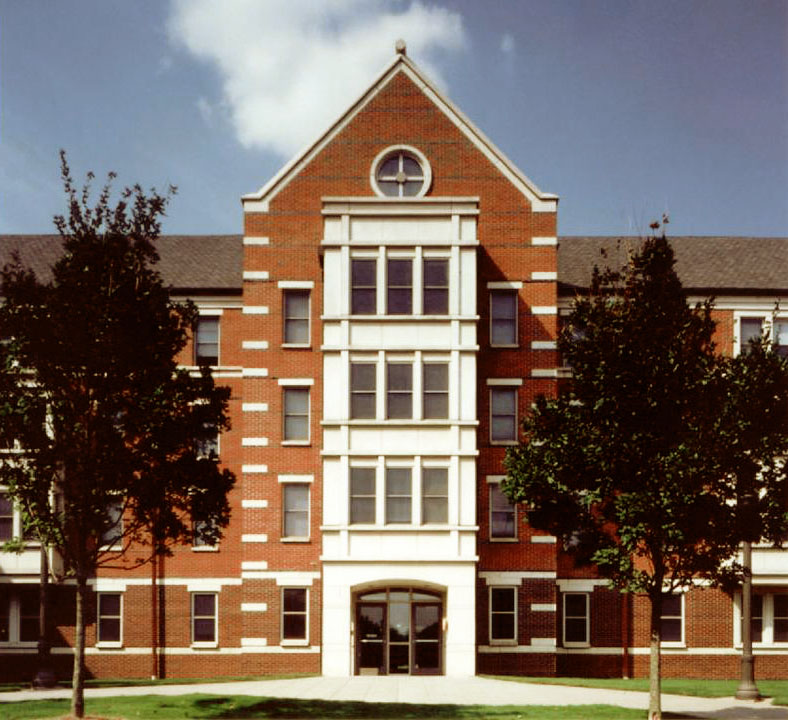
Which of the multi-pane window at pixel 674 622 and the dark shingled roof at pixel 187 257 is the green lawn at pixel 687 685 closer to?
the multi-pane window at pixel 674 622

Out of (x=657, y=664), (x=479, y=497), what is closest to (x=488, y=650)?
(x=479, y=497)

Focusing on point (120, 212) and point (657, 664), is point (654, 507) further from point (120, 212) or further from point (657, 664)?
point (120, 212)

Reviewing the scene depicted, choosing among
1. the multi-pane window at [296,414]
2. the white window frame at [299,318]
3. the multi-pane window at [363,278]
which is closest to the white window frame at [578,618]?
the multi-pane window at [296,414]

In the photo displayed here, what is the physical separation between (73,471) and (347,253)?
1401cm

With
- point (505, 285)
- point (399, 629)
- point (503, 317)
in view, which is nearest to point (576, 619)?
point (399, 629)

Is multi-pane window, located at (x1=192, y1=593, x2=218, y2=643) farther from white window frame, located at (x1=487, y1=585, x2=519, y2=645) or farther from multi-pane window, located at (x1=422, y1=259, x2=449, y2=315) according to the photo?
multi-pane window, located at (x1=422, y1=259, x2=449, y2=315)

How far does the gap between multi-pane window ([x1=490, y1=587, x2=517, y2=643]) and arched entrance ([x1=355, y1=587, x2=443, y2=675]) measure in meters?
1.92

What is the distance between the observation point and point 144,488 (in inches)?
910

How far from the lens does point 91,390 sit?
23188 millimetres

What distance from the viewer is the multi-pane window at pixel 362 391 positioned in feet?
114

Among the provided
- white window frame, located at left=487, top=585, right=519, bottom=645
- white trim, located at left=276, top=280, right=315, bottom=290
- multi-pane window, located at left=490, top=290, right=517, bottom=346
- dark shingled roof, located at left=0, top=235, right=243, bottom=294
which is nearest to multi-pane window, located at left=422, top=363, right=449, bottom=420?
multi-pane window, located at left=490, top=290, right=517, bottom=346

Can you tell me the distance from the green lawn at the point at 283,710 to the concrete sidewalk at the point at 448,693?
1.37 metres

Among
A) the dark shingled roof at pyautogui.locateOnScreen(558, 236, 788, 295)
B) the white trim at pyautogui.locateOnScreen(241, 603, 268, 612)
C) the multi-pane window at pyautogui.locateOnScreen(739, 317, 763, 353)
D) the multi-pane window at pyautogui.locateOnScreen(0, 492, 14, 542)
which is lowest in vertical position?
the white trim at pyautogui.locateOnScreen(241, 603, 268, 612)

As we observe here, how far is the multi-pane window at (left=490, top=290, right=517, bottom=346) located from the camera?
1448 inches
